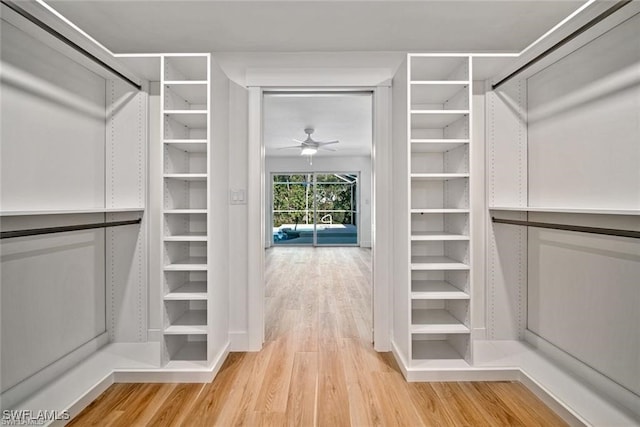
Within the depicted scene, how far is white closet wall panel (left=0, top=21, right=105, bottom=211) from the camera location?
174cm

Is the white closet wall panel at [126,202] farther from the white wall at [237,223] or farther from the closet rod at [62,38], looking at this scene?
the white wall at [237,223]

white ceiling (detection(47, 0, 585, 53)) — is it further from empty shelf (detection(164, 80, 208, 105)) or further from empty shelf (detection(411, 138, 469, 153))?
empty shelf (detection(411, 138, 469, 153))

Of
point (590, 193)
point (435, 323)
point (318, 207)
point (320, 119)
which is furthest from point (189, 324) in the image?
point (318, 207)

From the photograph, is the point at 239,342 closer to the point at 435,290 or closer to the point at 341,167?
the point at 435,290

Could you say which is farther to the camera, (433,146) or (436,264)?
(433,146)

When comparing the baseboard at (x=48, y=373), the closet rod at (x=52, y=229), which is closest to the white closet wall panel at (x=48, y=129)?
the closet rod at (x=52, y=229)

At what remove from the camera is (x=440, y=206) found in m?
2.69

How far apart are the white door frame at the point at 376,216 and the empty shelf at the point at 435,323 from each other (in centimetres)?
25

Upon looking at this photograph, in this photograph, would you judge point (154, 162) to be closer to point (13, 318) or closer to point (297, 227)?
point (13, 318)

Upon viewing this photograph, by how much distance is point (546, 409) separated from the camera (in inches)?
75.0

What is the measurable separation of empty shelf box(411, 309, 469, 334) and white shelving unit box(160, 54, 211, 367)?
1422mm

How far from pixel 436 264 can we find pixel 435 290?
218 millimetres

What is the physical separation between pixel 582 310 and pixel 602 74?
1.36 metres

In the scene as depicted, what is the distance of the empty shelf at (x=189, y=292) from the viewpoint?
2236mm
